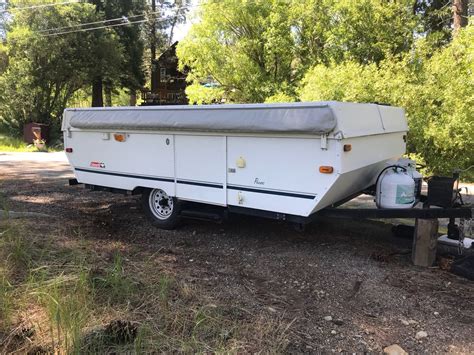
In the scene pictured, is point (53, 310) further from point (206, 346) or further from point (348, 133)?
point (348, 133)

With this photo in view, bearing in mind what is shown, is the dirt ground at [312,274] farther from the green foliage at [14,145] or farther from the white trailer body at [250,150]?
the green foliage at [14,145]

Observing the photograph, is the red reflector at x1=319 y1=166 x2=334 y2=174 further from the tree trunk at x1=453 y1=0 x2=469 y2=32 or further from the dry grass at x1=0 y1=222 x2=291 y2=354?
the tree trunk at x1=453 y1=0 x2=469 y2=32

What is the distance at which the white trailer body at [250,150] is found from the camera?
4859mm

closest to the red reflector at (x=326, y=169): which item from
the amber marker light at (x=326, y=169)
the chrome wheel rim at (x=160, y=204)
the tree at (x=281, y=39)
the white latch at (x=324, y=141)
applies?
the amber marker light at (x=326, y=169)

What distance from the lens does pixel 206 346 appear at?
3.23m

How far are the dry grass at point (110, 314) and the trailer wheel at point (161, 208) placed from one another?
1.84 meters

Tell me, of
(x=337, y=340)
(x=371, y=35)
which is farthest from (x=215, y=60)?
(x=337, y=340)

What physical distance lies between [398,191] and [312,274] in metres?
1.51

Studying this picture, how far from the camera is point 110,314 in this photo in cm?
361

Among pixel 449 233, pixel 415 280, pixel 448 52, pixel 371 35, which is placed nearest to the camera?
pixel 415 280

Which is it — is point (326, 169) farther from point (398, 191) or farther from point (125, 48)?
point (125, 48)

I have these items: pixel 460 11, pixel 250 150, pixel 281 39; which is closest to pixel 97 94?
pixel 281 39

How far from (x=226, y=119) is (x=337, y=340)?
294 centimetres

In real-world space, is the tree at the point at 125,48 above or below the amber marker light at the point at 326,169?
above
